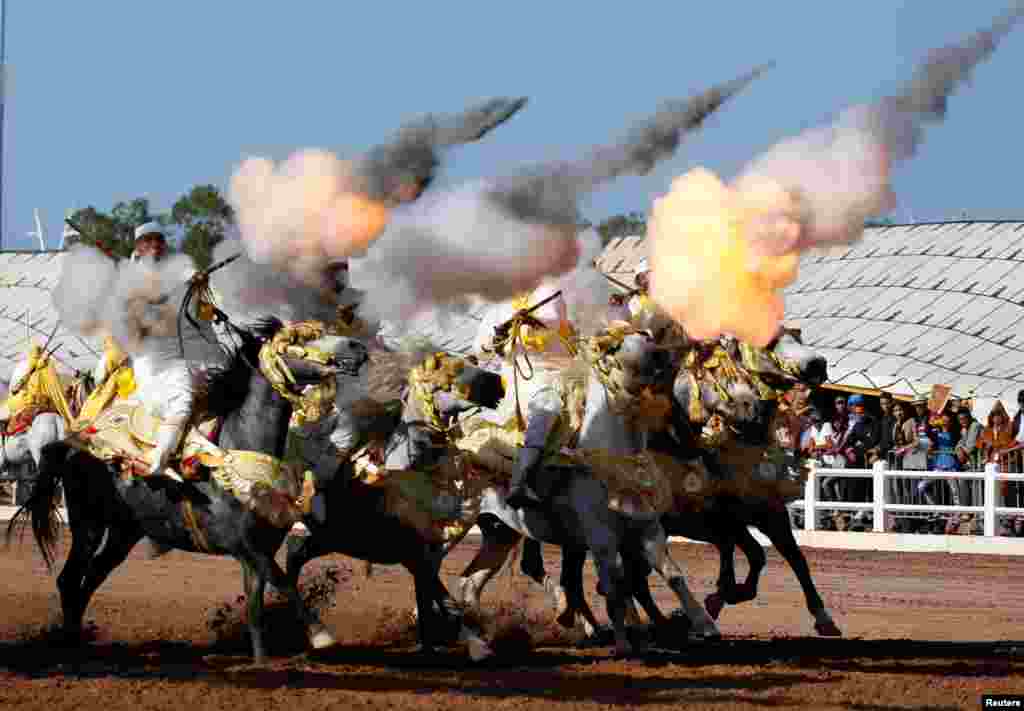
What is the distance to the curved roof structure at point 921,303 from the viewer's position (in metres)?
33.3

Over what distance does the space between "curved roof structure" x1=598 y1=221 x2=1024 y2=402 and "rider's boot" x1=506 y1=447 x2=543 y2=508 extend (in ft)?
52.5

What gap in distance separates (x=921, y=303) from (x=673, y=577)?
23.6 m

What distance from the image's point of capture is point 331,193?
49.5 ft

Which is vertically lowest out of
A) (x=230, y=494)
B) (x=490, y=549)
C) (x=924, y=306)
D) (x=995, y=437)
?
(x=490, y=549)

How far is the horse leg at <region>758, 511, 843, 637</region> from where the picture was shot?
52.5 ft

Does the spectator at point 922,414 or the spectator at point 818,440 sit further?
the spectator at point 922,414

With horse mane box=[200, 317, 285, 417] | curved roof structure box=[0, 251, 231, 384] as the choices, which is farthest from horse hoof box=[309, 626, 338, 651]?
curved roof structure box=[0, 251, 231, 384]

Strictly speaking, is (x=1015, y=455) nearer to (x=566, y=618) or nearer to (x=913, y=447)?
(x=913, y=447)

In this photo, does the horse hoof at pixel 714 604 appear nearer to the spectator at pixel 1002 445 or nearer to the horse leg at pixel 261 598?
the horse leg at pixel 261 598

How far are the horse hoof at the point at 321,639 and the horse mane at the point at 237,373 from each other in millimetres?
1612

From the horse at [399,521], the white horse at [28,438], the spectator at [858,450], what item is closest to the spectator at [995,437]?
the spectator at [858,450]

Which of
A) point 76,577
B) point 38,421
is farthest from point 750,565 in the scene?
point 38,421

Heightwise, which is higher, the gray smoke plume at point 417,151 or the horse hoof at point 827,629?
the gray smoke plume at point 417,151

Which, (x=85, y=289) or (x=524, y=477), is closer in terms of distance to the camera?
(x=524, y=477)
